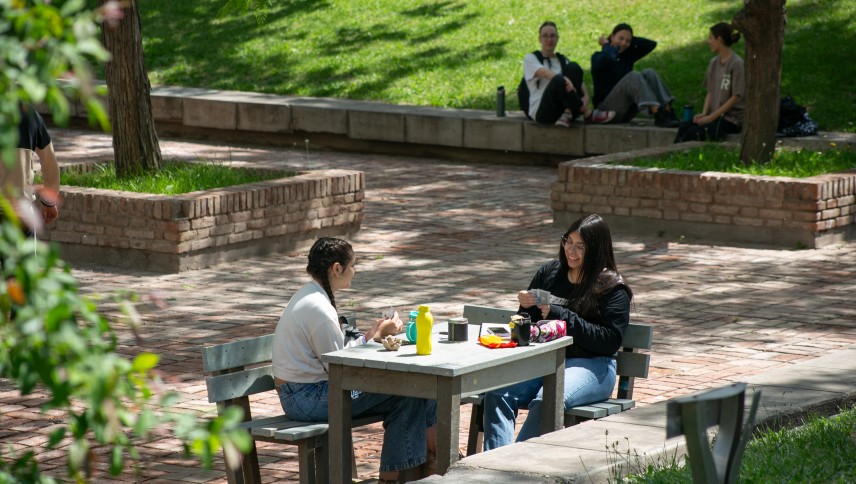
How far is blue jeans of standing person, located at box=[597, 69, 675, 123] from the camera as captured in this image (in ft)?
50.6

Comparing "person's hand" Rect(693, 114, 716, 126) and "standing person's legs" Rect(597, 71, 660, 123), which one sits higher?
"standing person's legs" Rect(597, 71, 660, 123)

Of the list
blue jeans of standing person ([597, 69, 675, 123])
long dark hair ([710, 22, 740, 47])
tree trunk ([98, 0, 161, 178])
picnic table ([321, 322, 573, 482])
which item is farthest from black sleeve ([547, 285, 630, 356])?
blue jeans of standing person ([597, 69, 675, 123])

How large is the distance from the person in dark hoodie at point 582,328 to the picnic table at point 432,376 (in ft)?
1.12

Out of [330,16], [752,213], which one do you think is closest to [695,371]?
[752,213]

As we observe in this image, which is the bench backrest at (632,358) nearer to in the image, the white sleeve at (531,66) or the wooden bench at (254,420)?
the wooden bench at (254,420)

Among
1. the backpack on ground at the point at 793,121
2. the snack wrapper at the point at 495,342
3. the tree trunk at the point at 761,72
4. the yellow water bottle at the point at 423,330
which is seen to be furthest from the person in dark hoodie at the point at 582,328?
the backpack on ground at the point at 793,121

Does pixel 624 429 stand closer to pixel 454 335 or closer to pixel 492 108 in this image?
pixel 454 335

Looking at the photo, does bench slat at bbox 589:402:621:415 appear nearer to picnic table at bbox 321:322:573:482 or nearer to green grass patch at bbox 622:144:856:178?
picnic table at bbox 321:322:573:482

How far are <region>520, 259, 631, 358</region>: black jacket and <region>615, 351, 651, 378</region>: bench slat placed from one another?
0.09 metres

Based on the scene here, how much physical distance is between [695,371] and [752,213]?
13.6ft

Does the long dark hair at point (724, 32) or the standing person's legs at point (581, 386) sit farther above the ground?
the long dark hair at point (724, 32)

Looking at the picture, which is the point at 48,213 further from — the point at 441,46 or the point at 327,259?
the point at 441,46

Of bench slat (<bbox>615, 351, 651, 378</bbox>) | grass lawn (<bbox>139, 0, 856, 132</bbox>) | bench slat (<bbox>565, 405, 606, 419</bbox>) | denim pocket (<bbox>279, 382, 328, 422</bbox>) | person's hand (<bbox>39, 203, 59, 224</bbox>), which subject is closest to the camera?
denim pocket (<bbox>279, 382, 328, 422</bbox>)

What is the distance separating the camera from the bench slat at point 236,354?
5.55 meters
